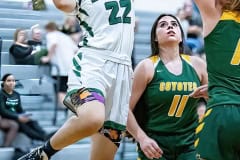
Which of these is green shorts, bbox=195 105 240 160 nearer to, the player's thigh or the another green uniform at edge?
the player's thigh

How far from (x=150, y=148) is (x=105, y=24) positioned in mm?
808

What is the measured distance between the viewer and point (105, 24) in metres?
3.77

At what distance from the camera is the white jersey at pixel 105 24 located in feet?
12.4

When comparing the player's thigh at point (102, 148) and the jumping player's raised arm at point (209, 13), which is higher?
the jumping player's raised arm at point (209, 13)

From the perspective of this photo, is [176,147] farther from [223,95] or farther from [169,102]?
[223,95]

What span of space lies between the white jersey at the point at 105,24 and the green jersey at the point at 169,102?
48 centimetres

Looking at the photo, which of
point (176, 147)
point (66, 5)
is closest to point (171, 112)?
point (176, 147)

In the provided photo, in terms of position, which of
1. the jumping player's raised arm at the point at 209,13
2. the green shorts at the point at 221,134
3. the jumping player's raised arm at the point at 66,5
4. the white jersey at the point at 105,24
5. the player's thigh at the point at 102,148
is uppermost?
the jumping player's raised arm at the point at 209,13

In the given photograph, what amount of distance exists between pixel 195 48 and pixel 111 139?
16.9ft

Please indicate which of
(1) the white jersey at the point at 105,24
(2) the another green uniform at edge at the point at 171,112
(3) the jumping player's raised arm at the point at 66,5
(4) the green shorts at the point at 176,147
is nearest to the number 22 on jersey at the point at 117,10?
(1) the white jersey at the point at 105,24

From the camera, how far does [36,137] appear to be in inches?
218

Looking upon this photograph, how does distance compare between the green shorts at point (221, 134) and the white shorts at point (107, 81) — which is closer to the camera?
the green shorts at point (221, 134)

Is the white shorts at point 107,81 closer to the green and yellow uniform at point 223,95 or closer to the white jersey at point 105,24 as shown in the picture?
the white jersey at point 105,24

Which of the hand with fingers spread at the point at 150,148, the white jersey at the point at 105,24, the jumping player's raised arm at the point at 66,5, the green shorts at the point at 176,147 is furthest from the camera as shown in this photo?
the green shorts at the point at 176,147
